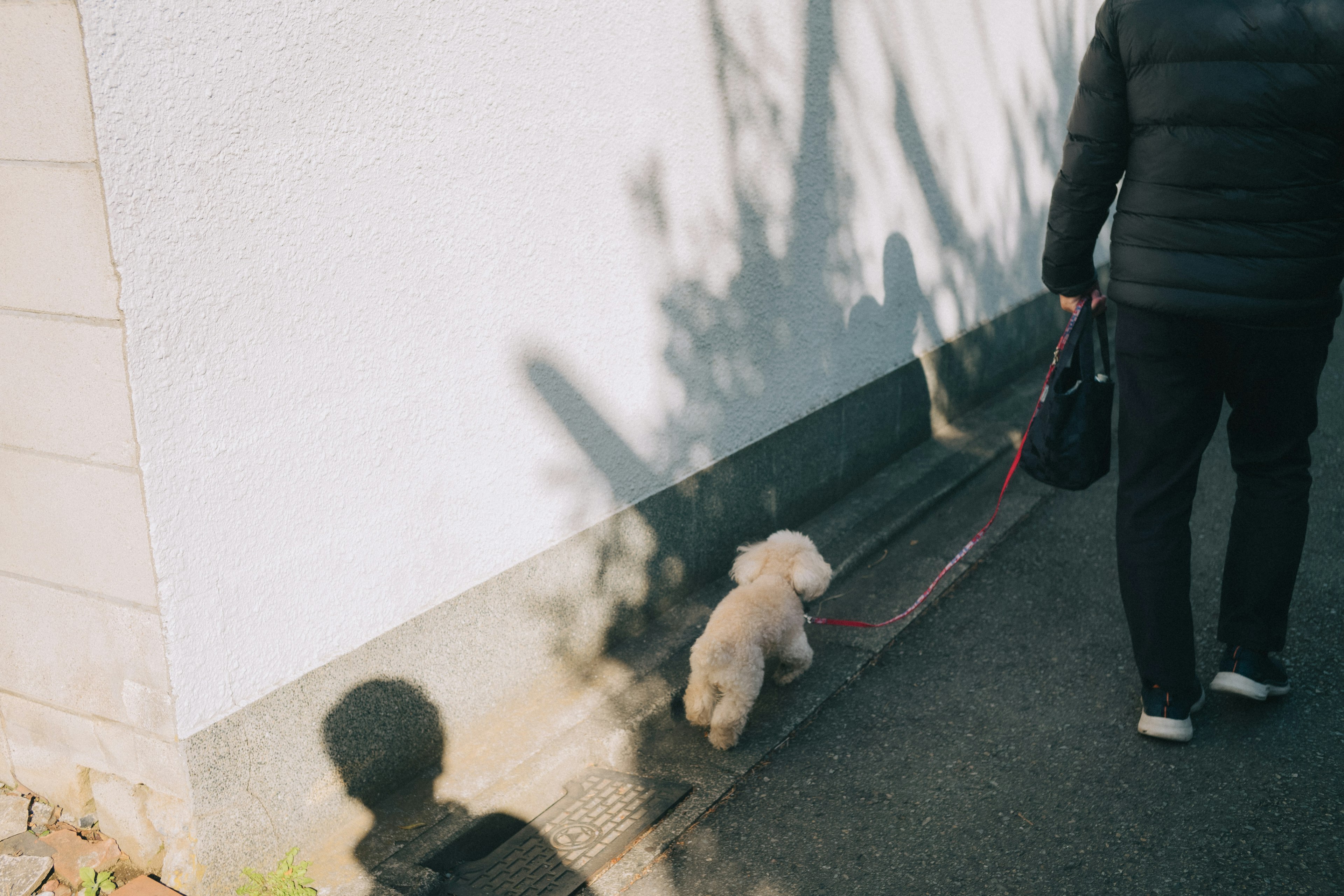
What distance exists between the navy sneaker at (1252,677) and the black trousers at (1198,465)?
0.07 metres

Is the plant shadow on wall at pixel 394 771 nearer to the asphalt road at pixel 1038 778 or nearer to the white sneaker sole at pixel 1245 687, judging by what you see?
the asphalt road at pixel 1038 778

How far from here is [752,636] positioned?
3.38 m

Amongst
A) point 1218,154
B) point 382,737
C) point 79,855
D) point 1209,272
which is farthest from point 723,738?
point 1218,154

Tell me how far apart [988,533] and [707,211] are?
6.78 ft

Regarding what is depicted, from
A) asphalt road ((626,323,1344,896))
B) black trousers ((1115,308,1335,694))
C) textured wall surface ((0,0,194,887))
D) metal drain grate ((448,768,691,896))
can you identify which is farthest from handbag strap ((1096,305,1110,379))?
textured wall surface ((0,0,194,887))

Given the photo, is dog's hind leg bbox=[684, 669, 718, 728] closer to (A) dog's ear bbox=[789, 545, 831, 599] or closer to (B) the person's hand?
(A) dog's ear bbox=[789, 545, 831, 599]

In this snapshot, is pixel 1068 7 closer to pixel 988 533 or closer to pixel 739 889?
pixel 988 533

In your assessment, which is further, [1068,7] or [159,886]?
[1068,7]

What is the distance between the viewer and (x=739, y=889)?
280 centimetres

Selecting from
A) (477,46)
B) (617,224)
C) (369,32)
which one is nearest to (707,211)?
(617,224)

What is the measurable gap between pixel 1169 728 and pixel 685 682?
156cm

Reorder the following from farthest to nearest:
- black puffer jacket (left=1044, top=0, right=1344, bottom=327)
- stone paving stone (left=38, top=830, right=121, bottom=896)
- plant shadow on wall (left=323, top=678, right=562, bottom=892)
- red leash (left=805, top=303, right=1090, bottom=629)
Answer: red leash (left=805, top=303, right=1090, bottom=629) < plant shadow on wall (left=323, top=678, right=562, bottom=892) < stone paving stone (left=38, top=830, right=121, bottom=896) < black puffer jacket (left=1044, top=0, right=1344, bottom=327)

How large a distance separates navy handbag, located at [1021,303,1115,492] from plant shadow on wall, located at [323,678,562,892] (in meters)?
2.02

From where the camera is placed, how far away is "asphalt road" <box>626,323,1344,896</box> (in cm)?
275
